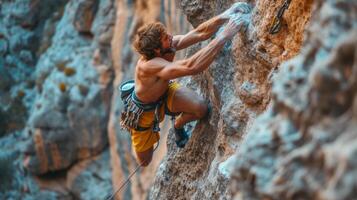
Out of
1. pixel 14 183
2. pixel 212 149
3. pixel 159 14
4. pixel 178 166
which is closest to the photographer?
pixel 212 149

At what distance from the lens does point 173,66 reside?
17.3ft

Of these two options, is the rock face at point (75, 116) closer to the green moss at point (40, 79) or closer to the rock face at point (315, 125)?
the green moss at point (40, 79)

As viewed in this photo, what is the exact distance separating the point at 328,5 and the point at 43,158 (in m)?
16.7

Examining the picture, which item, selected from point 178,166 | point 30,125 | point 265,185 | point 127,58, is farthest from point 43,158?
point 265,185

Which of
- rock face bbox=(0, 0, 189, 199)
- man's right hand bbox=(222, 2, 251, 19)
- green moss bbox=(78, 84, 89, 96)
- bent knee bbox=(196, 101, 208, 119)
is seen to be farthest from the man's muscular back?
green moss bbox=(78, 84, 89, 96)

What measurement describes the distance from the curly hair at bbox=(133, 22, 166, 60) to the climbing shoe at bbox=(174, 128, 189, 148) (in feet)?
3.87

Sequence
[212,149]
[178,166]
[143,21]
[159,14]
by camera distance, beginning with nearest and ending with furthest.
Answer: [212,149] → [178,166] → [159,14] → [143,21]

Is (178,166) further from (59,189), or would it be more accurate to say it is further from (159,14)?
(59,189)

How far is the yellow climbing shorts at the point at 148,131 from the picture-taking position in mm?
6008

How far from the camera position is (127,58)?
15.4 metres

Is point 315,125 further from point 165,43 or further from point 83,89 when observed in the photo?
point 83,89

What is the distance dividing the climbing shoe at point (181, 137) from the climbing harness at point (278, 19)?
6.53 feet

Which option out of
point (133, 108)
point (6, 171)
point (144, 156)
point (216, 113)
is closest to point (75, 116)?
point (6, 171)

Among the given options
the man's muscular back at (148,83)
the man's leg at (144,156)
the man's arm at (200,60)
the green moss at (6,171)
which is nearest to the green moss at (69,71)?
the green moss at (6,171)
